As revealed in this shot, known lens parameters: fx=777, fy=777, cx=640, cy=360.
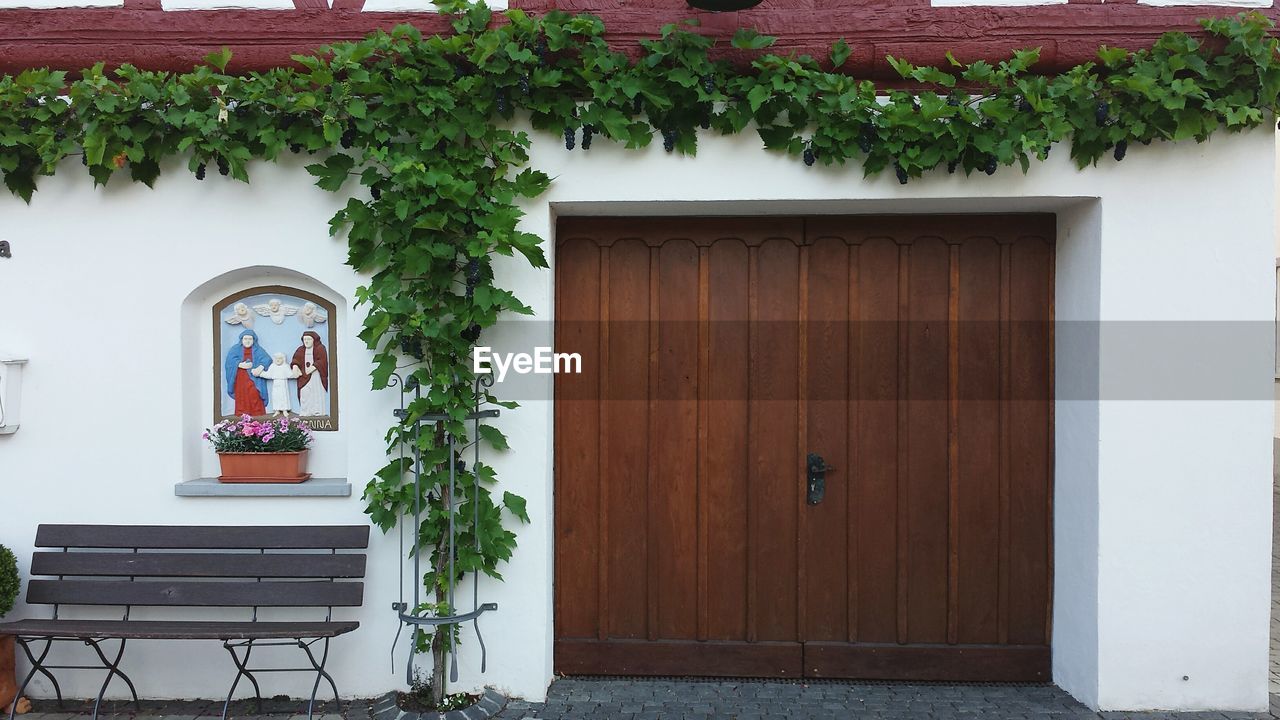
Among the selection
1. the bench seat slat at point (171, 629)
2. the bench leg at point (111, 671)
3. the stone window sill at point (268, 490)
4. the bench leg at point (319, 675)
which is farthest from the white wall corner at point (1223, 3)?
the bench leg at point (111, 671)

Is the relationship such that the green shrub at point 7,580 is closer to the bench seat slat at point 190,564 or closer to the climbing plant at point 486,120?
the bench seat slat at point 190,564

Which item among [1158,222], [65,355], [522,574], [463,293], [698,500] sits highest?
[1158,222]

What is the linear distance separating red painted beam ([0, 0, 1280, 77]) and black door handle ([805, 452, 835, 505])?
1.99 meters

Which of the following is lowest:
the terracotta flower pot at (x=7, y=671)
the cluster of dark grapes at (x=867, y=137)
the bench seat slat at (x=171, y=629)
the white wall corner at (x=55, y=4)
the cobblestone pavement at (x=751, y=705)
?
the cobblestone pavement at (x=751, y=705)

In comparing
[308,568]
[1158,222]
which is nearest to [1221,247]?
[1158,222]

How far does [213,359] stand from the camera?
4.11 m

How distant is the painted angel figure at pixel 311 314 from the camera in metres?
4.07

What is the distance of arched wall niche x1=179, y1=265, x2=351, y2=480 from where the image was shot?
402 cm

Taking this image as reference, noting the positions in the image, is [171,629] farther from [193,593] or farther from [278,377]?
[278,377]

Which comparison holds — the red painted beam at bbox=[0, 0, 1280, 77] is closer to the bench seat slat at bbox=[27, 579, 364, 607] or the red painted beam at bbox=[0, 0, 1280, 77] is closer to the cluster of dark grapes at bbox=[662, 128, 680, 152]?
the cluster of dark grapes at bbox=[662, 128, 680, 152]

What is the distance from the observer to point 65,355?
397 cm

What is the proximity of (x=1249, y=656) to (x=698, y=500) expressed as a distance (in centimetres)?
278

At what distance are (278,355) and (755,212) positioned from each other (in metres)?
2.62

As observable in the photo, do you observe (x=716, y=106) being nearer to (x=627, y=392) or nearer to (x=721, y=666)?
(x=627, y=392)
